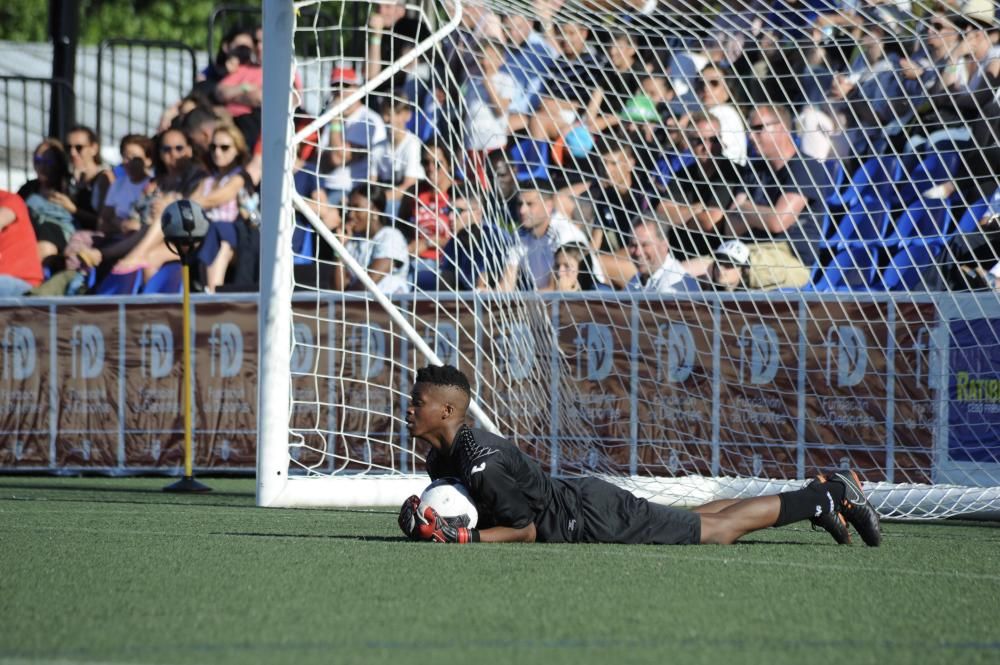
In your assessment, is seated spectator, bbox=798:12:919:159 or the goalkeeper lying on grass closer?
the goalkeeper lying on grass

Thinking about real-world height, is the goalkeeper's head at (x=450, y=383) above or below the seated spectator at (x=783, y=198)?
below

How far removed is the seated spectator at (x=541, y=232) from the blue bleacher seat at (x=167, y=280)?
4.40m

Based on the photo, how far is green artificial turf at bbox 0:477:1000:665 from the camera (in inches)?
152

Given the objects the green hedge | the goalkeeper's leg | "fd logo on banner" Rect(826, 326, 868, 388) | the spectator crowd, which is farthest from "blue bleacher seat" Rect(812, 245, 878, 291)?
the green hedge

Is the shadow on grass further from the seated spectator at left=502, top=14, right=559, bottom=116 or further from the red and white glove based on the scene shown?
the seated spectator at left=502, top=14, right=559, bottom=116

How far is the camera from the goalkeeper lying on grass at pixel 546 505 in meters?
6.30

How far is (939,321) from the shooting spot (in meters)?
9.10

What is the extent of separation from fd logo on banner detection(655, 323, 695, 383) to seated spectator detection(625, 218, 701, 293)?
32 centimetres

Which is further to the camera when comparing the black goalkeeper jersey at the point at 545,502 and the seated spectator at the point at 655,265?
the seated spectator at the point at 655,265

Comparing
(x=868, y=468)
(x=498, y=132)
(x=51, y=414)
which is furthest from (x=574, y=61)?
(x=51, y=414)

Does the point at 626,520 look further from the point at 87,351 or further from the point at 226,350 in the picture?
the point at 87,351

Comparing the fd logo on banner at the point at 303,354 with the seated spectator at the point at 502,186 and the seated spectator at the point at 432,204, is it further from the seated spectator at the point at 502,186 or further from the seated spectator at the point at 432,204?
the seated spectator at the point at 502,186

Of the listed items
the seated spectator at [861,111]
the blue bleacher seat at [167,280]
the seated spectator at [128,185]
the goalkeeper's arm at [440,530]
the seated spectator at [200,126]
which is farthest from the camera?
the seated spectator at [128,185]

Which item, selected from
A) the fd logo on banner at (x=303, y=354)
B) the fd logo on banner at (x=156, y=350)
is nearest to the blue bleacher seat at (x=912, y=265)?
the fd logo on banner at (x=303, y=354)
